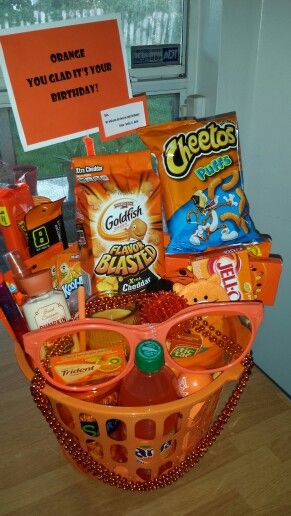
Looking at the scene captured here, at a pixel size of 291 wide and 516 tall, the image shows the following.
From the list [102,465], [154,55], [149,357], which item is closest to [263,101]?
[154,55]

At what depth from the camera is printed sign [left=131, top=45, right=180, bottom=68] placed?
936mm

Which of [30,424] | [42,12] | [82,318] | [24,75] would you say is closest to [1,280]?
[82,318]

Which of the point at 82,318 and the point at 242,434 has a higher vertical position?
the point at 82,318

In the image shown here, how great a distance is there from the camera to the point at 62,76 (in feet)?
2.63

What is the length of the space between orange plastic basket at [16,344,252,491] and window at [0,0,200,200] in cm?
48

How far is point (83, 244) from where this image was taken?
0.75m

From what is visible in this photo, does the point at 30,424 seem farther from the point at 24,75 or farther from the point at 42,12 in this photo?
the point at 42,12

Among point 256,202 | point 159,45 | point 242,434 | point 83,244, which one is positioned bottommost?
point 242,434

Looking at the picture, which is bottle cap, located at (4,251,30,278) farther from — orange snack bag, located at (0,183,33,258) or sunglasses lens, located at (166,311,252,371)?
sunglasses lens, located at (166,311,252,371)

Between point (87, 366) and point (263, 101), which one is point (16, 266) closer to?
point (87, 366)

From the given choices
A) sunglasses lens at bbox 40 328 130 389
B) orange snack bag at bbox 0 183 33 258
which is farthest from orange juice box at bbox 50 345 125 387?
orange snack bag at bbox 0 183 33 258

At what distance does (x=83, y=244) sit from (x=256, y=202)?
19.7 inches

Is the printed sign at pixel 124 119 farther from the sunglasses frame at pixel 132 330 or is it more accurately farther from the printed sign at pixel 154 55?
the sunglasses frame at pixel 132 330

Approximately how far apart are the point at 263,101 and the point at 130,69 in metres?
0.29
